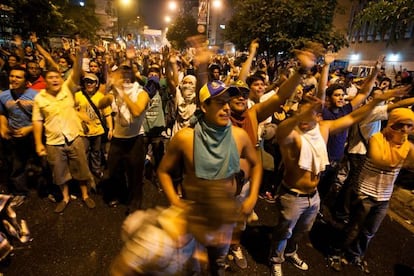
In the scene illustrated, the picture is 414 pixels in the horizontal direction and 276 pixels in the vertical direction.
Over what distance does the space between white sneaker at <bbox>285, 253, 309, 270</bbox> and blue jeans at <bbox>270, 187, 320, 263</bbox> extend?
0.31m

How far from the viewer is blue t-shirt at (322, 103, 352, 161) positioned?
4254 millimetres

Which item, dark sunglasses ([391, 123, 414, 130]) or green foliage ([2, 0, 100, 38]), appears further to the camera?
green foliage ([2, 0, 100, 38])

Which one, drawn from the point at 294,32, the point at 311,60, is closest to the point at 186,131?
the point at 311,60

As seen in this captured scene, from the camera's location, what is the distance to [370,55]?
91.5 feet

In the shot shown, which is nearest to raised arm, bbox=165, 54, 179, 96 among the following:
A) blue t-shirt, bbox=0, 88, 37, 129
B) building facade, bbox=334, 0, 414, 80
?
blue t-shirt, bbox=0, 88, 37, 129

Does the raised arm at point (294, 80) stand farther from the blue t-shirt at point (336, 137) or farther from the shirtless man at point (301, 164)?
the blue t-shirt at point (336, 137)

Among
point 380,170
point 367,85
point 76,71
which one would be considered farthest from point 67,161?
point 367,85

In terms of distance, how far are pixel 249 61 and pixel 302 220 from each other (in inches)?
106

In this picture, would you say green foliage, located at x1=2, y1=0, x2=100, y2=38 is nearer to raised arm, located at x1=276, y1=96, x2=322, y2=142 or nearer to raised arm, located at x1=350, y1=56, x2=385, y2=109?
raised arm, located at x1=350, y1=56, x2=385, y2=109

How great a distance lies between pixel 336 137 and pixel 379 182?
4.04 ft

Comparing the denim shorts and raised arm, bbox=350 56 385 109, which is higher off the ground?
raised arm, bbox=350 56 385 109

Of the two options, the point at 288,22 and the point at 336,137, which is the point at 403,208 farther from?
the point at 288,22

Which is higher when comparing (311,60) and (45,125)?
(311,60)

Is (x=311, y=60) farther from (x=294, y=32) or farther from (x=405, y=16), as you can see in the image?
(x=294, y=32)
